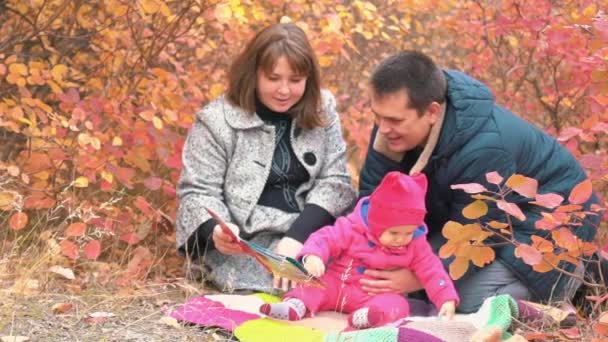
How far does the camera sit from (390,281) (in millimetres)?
3854

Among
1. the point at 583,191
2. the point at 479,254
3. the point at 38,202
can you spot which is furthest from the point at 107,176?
the point at 583,191

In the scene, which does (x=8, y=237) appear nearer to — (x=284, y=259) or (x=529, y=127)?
(x=284, y=259)

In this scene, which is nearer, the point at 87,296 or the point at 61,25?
the point at 87,296

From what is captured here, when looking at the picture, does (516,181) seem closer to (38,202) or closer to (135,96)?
(38,202)

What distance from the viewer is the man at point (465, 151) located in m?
3.90

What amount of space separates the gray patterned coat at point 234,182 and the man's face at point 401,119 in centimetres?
53

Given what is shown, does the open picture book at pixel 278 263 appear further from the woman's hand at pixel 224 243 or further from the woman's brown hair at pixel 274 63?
the woman's brown hair at pixel 274 63

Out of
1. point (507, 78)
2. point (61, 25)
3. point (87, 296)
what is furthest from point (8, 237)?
point (507, 78)

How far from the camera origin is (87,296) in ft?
12.2

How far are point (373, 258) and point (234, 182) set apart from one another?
0.79m

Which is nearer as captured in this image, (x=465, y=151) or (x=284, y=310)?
(x=284, y=310)

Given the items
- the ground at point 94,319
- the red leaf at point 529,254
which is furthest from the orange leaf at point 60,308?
the red leaf at point 529,254

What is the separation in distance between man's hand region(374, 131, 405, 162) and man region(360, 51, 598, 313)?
91 mm

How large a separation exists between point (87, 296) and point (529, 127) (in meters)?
1.94
